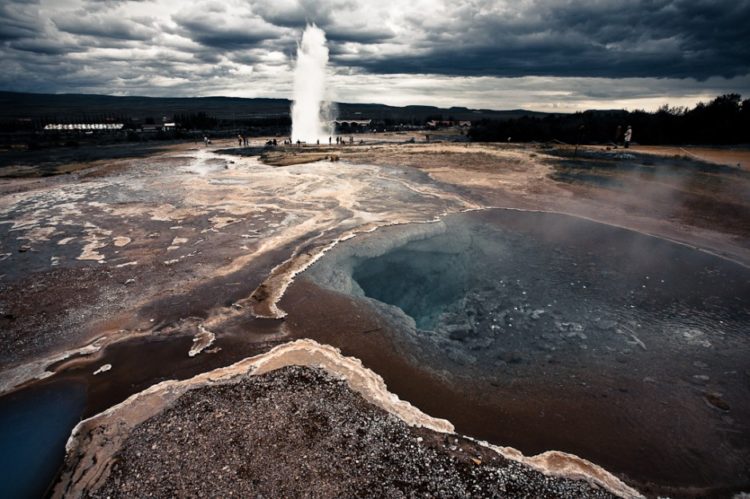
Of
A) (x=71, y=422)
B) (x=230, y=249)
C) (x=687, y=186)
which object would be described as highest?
(x=687, y=186)

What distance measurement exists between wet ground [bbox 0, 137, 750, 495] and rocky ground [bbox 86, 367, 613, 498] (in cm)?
76

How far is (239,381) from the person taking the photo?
634 cm

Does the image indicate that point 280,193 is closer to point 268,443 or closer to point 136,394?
point 136,394

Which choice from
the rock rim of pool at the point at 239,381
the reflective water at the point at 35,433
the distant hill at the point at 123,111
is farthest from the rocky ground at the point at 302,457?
the distant hill at the point at 123,111

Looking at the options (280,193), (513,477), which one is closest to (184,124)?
(280,193)

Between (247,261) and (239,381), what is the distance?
532 cm

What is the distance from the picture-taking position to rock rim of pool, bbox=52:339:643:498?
479cm

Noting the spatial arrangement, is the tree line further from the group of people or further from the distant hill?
the distant hill

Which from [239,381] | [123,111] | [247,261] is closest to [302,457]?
[239,381]

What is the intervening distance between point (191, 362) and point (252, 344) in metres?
1.07

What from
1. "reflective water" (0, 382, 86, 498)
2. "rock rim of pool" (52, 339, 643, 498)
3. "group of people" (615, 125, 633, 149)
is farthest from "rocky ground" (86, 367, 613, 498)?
"group of people" (615, 125, 633, 149)

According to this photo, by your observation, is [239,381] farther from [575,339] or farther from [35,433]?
[575,339]

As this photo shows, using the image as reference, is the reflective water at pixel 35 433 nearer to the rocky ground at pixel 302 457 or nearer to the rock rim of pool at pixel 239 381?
the rock rim of pool at pixel 239 381

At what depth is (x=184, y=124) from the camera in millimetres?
63344
